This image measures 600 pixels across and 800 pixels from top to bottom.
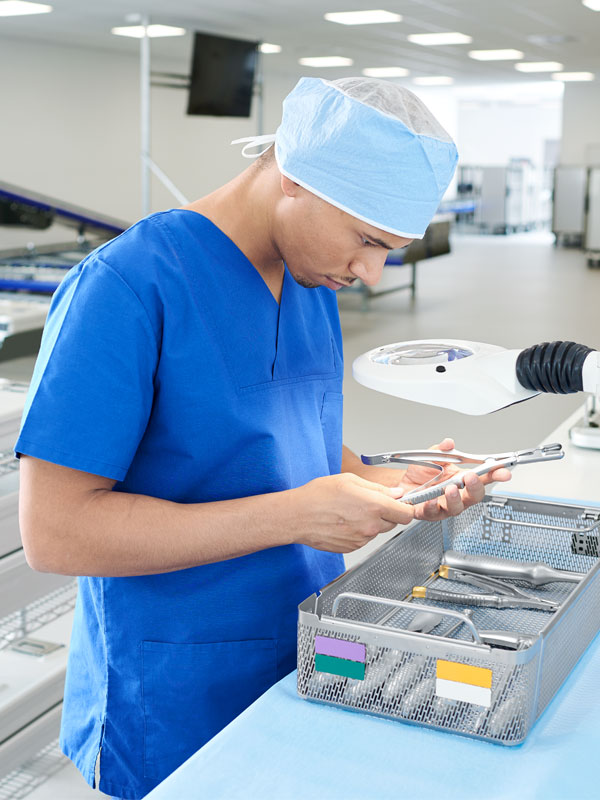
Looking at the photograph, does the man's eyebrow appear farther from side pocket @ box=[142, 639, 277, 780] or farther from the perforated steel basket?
side pocket @ box=[142, 639, 277, 780]

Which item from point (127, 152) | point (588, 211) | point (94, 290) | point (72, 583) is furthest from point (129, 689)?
point (588, 211)

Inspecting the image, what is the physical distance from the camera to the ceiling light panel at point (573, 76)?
14882 millimetres

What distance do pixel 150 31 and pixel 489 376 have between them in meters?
9.95

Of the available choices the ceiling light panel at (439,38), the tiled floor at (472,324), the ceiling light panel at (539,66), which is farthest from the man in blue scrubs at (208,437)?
the ceiling light panel at (539,66)

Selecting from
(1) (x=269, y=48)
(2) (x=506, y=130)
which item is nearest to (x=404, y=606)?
(1) (x=269, y=48)

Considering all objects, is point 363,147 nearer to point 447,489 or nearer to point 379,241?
point 379,241

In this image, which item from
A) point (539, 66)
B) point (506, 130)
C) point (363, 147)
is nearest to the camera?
point (363, 147)

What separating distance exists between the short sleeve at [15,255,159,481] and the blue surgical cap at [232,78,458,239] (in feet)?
0.91

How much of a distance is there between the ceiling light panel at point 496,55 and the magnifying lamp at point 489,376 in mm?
11534

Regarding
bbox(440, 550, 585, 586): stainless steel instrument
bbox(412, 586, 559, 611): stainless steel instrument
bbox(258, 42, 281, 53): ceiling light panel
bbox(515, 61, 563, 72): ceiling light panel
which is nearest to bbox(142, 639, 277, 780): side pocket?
bbox(412, 586, 559, 611): stainless steel instrument

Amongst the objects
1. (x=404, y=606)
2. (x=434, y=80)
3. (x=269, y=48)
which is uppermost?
(x=269, y=48)

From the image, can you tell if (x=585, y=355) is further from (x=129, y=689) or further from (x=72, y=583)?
(x=72, y=583)

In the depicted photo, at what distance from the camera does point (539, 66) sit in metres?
13.6

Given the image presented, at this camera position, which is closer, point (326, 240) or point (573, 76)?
point (326, 240)
